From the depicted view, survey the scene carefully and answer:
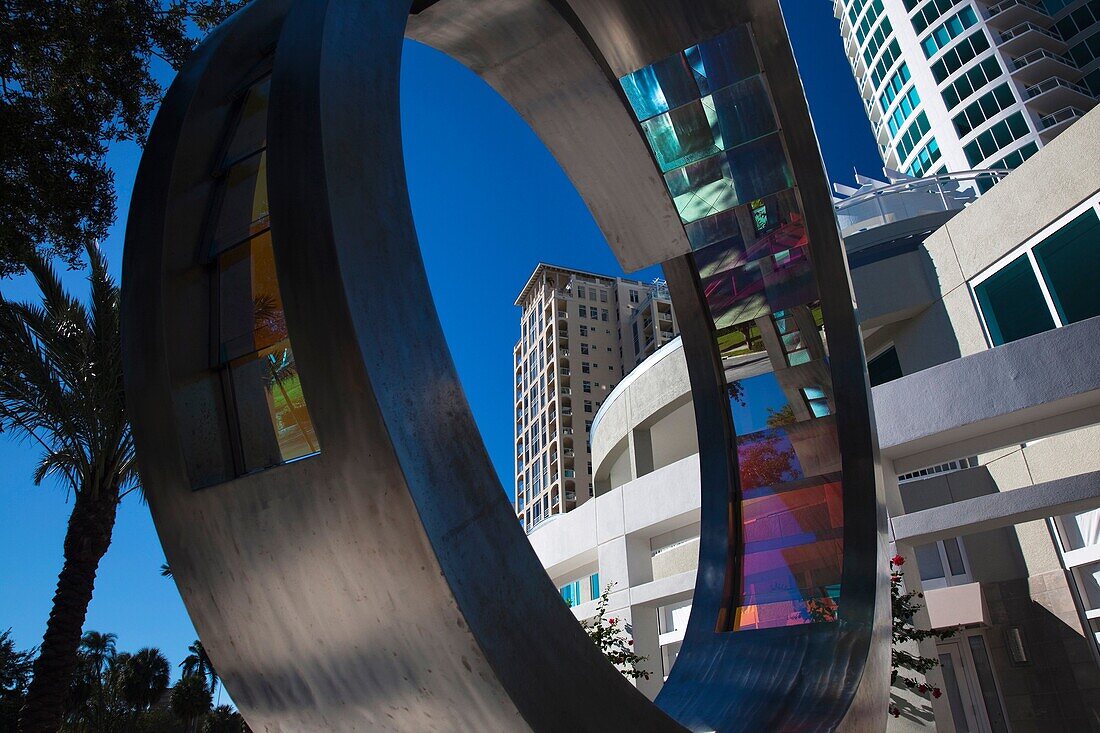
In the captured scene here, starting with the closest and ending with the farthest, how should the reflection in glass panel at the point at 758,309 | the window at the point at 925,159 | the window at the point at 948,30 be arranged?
the reflection in glass panel at the point at 758,309
the window at the point at 948,30
the window at the point at 925,159

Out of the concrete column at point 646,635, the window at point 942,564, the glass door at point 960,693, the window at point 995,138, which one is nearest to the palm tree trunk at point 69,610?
the concrete column at point 646,635

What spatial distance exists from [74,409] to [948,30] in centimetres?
6271

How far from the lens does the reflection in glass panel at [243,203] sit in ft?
7.45

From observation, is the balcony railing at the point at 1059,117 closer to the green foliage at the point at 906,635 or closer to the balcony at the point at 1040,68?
the balcony at the point at 1040,68

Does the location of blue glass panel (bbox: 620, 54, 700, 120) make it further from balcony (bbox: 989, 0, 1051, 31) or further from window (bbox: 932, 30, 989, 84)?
balcony (bbox: 989, 0, 1051, 31)

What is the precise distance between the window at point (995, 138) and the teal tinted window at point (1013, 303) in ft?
140

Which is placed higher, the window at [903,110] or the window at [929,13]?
the window at [929,13]

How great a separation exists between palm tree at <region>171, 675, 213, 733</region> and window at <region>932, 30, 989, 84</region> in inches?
2607

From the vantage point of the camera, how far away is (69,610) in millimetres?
10453

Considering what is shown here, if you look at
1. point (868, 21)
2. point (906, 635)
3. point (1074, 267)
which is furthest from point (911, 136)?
point (906, 635)

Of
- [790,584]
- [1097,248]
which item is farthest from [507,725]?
[1097,248]

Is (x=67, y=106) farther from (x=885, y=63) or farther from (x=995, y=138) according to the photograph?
(x=885, y=63)

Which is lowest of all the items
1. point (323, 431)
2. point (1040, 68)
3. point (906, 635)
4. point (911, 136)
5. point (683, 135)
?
point (906, 635)

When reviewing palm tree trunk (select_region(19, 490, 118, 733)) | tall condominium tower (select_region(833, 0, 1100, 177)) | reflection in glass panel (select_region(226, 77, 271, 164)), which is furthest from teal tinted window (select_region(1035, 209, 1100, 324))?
tall condominium tower (select_region(833, 0, 1100, 177))
